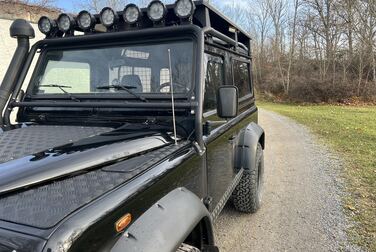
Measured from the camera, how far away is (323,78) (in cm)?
2877

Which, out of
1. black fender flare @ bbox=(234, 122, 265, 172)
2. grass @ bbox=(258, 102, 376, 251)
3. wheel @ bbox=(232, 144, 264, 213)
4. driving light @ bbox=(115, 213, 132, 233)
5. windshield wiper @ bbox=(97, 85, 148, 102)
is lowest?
grass @ bbox=(258, 102, 376, 251)

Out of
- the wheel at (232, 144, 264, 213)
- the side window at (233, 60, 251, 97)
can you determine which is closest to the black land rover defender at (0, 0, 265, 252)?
the side window at (233, 60, 251, 97)

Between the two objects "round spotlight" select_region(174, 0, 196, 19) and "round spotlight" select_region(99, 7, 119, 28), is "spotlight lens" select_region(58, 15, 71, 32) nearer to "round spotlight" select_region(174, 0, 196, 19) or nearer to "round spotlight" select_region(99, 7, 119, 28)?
"round spotlight" select_region(99, 7, 119, 28)

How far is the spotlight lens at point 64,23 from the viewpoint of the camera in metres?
3.16

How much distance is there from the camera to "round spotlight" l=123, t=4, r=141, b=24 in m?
2.88

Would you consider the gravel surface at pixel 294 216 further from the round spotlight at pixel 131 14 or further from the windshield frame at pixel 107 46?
the round spotlight at pixel 131 14

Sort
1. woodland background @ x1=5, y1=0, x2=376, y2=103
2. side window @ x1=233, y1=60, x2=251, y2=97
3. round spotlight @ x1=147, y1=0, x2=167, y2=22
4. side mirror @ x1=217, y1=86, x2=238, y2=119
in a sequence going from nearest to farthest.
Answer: side mirror @ x1=217, y1=86, x2=238, y2=119
round spotlight @ x1=147, y1=0, x2=167, y2=22
side window @ x1=233, y1=60, x2=251, y2=97
woodland background @ x1=5, y1=0, x2=376, y2=103

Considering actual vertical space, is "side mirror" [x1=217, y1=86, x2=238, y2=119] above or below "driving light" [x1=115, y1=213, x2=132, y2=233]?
above

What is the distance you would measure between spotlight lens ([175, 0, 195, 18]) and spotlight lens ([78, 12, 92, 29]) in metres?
0.82

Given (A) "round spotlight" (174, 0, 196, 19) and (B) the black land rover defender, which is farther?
(A) "round spotlight" (174, 0, 196, 19)

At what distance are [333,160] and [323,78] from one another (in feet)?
75.2

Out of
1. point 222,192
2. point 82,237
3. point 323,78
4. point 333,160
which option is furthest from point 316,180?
point 323,78

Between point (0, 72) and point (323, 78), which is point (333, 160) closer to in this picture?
point (0, 72)

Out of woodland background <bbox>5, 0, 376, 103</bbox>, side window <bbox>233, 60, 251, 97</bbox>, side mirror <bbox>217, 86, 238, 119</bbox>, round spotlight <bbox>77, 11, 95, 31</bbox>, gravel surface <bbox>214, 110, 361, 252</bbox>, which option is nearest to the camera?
side mirror <bbox>217, 86, 238, 119</bbox>
